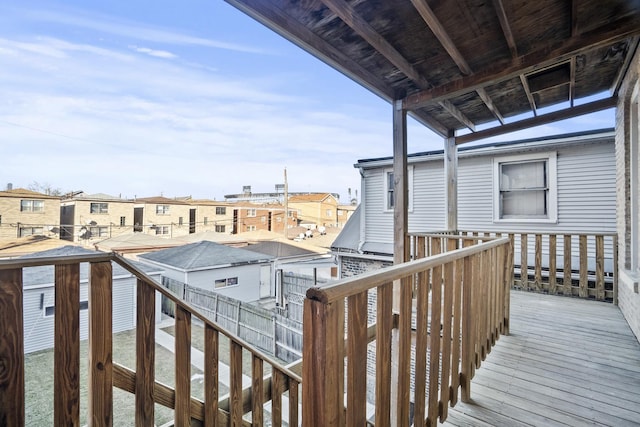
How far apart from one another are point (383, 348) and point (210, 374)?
1.07 meters

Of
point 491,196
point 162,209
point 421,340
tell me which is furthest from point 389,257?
point 162,209

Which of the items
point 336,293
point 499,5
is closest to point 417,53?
point 499,5

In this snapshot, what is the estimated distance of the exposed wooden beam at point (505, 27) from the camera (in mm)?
2461

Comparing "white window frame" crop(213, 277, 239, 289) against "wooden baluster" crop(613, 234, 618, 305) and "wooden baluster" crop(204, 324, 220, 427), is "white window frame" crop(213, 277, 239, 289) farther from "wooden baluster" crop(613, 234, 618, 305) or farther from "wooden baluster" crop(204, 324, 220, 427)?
"wooden baluster" crop(613, 234, 618, 305)

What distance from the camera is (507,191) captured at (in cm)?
688

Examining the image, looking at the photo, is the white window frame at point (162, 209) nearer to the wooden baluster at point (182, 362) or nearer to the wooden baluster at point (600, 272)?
the wooden baluster at point (182, 362)

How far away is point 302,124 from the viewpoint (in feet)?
113

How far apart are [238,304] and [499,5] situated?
8493mm

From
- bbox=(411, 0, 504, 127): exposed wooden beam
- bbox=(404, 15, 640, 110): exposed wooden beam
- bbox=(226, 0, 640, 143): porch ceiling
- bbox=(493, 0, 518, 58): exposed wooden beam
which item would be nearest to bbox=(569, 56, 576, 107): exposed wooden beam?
bbox=(226, 0, 640, 143): porch ceiling

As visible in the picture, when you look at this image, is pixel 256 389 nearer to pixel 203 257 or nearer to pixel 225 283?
pixel 203 257

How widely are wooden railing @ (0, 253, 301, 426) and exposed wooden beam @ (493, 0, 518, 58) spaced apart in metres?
3.05

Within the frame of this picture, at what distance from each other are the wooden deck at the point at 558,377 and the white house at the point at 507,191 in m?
2.58

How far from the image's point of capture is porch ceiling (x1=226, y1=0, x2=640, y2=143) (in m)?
2.54

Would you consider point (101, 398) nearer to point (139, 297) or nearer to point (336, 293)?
point (139, 297)
